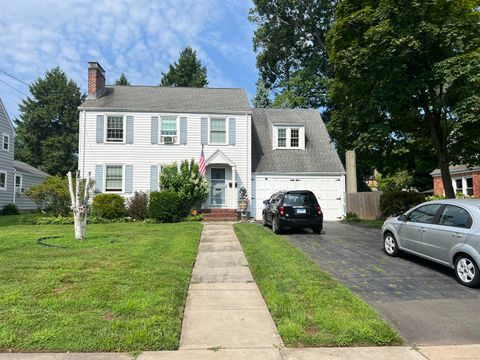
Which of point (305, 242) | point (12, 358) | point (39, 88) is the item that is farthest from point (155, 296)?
point (39, 88)

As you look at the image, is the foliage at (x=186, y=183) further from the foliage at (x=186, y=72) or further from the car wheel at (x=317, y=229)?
the foliage at (x=186, y=72)

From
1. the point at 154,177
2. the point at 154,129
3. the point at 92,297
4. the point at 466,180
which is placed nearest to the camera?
the point at 92,297

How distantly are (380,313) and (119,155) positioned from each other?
60.5 feet

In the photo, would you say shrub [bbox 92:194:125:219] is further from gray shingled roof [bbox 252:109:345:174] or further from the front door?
gray shingled roof [bbox 252:109:345:174]

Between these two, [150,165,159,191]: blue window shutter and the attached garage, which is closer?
[150,165,159,191]: blue window shutter

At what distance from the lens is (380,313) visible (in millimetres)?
5289

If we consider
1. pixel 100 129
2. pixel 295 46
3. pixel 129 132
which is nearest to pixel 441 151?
pixel 129 132

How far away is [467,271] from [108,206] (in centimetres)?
1637

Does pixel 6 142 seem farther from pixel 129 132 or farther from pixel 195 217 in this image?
pixel 195 217

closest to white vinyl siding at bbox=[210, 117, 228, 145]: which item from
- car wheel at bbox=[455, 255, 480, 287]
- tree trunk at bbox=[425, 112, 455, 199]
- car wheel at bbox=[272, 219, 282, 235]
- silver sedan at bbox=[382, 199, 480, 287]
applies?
car wheel at bbox=[272, 219, 282, 235]

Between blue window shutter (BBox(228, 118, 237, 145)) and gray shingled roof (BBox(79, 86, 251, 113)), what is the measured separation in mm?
662

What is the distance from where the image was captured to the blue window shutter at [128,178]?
21.1 m

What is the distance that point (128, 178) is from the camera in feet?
69.3

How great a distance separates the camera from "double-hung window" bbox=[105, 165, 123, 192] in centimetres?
2111
